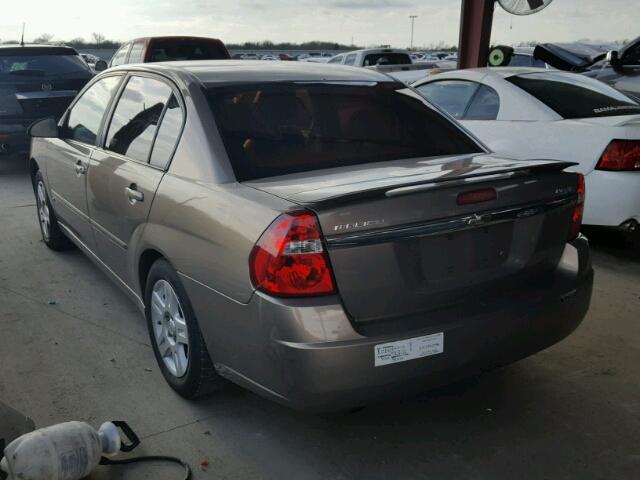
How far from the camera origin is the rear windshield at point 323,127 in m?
2.94

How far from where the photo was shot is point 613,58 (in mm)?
8258

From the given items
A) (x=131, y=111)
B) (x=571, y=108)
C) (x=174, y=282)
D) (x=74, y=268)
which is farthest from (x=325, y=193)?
(x=571, y=108)

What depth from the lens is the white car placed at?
4.86 meters

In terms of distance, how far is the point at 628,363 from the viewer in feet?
11.3

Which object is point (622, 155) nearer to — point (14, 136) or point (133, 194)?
point (133, 194)

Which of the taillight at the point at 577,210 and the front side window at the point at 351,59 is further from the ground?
the taillight at the point at 577,210

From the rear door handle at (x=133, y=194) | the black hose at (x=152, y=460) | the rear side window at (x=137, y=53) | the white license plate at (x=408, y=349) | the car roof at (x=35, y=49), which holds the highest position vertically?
the car roof at (x=35, y=49)

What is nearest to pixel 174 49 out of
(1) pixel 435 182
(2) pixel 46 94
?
(2) pixel 46 94

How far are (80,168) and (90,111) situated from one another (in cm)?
49

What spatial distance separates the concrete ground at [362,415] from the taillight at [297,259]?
0.80m

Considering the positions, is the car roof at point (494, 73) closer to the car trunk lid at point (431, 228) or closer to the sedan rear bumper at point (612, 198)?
the sedan rear bumper at point (612, 198)

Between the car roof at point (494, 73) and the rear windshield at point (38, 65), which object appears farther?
the rear windshield at point (38, 65)

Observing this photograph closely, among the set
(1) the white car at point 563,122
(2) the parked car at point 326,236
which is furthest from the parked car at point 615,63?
(2) the parked car at point 326,236

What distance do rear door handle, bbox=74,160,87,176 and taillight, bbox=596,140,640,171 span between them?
12.1 ft
